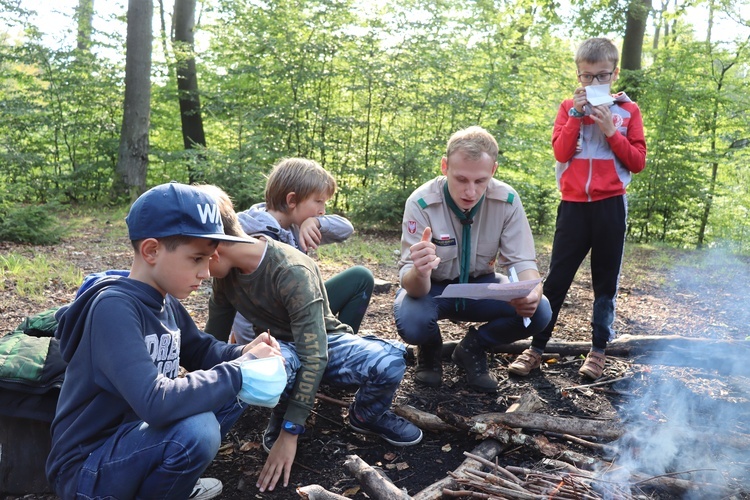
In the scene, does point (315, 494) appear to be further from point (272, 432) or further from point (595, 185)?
point (595, 185)

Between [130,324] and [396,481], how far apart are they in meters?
1.39

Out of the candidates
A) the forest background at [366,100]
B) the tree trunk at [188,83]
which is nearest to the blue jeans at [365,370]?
the forest background at [366,100]

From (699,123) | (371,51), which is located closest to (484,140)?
(371,51)

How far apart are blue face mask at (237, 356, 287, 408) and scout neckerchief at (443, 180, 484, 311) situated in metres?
1.76

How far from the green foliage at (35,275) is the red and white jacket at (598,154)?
4153 millimetres

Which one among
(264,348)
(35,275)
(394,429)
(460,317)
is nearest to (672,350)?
(460,317)

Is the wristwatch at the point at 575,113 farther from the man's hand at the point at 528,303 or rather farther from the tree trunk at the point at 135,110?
the tree trunk at the point at 135,110

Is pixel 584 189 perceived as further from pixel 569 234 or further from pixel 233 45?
pixel 233 45

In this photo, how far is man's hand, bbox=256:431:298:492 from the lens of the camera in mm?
2443

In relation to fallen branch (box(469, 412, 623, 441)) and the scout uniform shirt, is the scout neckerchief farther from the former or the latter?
fallen branch (box(469, 412, 623, 441))

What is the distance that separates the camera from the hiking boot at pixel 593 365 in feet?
11.9

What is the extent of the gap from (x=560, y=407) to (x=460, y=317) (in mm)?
802

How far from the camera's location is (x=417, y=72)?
10.4 metres

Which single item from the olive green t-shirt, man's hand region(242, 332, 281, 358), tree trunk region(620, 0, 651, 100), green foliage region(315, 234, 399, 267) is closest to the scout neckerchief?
the olive green t-shirt
